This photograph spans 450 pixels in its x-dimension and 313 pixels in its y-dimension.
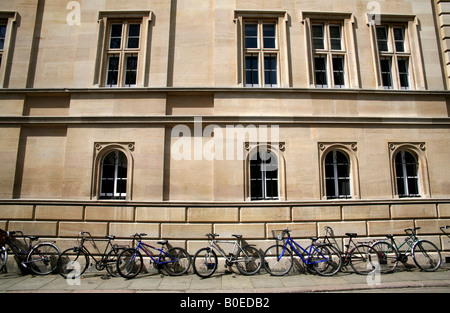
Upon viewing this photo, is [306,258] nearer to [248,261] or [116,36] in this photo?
[248,261]

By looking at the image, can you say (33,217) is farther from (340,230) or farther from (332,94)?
(332,94)

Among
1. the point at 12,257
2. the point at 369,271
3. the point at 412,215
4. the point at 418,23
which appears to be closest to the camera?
the point at 369,271

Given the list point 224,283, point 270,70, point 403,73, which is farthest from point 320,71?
point 224,283

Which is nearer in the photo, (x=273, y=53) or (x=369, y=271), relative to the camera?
(x=369, y=271)

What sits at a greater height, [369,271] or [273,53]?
[273,53]

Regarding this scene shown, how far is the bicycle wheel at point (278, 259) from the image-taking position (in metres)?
7.91

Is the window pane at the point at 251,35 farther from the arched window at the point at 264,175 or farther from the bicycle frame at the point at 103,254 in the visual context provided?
the bicycle frame at the point at 103,254

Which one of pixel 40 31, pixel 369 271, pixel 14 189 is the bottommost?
pixel 369 271

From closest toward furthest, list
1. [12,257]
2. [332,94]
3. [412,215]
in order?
[12,257] → [412,215] → [332,94]

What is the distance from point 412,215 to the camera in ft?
29.2

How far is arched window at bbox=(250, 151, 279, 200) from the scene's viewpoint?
8.94m

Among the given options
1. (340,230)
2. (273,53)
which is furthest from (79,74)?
(340,230)

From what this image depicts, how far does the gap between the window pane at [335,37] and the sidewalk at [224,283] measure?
27.7 ft

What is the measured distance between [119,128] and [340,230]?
8551mm
